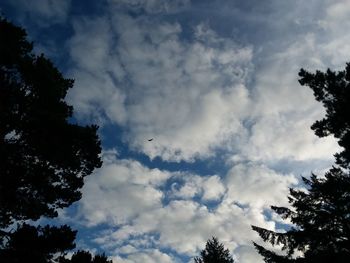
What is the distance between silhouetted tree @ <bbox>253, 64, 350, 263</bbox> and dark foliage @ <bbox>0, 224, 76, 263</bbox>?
28.1 ft

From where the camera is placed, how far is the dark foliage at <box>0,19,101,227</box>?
13109 millimetres

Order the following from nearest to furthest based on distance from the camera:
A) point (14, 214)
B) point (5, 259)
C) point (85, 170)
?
point (5, 259), point (14, 214), point (85, 170)

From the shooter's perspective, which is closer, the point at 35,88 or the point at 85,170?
the point at 35,88

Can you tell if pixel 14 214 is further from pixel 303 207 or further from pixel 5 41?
pixel 303 207

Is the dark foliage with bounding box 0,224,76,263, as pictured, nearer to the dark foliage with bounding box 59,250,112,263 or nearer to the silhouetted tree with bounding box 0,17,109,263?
the silhouetted tree with bounding box 0,17,109,263

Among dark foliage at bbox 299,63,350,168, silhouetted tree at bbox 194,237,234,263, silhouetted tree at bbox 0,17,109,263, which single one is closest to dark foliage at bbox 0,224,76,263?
silhouetted tree at bbox 0,17,109,263

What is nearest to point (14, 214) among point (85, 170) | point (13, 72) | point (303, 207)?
point (85, 170)

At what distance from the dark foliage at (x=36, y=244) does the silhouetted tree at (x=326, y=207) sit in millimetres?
8557

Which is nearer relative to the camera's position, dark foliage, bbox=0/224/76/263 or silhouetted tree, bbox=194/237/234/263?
dark foliage, bbox=0/224/76/263

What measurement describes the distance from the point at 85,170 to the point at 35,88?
161 inches

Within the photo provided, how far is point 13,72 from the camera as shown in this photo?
14141 millimetres

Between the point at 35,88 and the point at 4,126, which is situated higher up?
the point at 35,88

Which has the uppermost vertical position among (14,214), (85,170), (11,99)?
(11,99)

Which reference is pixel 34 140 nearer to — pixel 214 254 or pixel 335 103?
pixel 335 103
